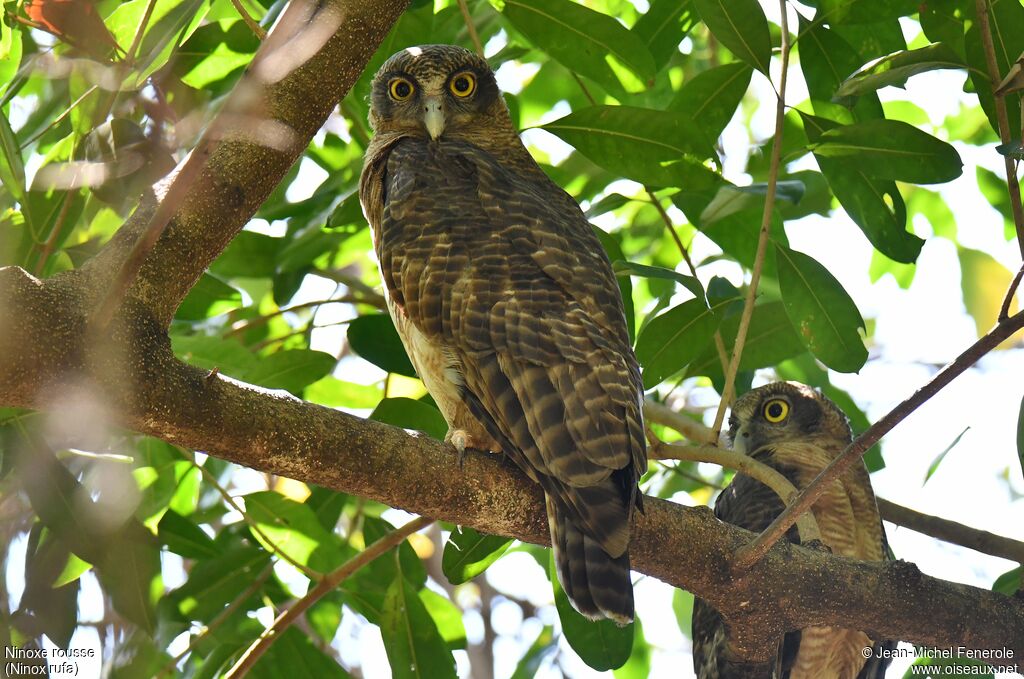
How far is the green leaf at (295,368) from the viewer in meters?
3.96

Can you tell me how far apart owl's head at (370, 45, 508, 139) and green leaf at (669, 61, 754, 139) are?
3.34 ft

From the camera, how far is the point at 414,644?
149 inches

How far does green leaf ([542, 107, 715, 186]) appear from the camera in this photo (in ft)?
11.7

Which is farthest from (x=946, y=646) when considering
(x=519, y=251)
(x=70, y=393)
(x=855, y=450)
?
(x=70, y=393)

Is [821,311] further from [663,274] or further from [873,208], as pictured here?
[663,274]

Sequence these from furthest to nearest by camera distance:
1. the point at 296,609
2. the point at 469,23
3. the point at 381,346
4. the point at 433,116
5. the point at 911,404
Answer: the point at 433,116 < the point at 381,346 < the point at 469,23 < the point at 296,609 < the point at 911,404

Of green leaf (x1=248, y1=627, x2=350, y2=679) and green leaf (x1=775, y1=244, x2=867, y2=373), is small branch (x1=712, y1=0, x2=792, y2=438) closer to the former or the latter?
green leaf (x1=775, y1=244, x2=867, y2=373)

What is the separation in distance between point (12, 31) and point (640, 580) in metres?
3.38

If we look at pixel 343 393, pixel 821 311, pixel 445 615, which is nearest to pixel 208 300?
pixel 343 393

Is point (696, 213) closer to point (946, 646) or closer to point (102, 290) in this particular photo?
point (946, 646)

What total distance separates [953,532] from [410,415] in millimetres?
2239

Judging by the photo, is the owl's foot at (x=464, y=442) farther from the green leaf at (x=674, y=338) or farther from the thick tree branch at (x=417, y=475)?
the green leaf at (x=674, y=338)

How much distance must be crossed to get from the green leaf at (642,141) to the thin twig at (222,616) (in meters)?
1.97

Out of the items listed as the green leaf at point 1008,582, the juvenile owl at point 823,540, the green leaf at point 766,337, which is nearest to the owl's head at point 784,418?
the juvenile owl at point 823,540
